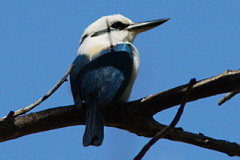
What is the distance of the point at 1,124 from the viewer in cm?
301

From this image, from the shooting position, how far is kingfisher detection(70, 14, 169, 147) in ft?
11.5

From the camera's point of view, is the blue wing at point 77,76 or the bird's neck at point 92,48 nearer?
the blue wing at point 77,76

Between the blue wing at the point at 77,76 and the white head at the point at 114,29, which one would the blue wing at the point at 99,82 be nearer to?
the blue wing at the point at 77,76

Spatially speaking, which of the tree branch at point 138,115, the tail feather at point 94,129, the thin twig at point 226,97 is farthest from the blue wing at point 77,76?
the thin twig at point 226,97

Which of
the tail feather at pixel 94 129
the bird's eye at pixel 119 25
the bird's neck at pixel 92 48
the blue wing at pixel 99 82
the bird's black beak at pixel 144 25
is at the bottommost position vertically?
the tail feather at pixel 94 129

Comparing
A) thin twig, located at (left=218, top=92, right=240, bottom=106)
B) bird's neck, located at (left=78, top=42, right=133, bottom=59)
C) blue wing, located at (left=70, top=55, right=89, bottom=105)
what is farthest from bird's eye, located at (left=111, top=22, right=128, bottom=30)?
thin twig, located at (left=218, top=92, right=240, bottom=106)

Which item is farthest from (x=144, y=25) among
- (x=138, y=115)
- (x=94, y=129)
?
(x=138, y=115)

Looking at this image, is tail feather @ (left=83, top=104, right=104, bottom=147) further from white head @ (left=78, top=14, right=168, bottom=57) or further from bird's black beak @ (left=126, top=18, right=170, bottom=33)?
bird's black beak @ (left=126, top=18, right=170, bottom=33)

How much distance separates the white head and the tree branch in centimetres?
179

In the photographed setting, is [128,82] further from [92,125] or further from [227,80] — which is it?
[227,80]

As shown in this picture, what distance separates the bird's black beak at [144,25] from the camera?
5016 millimetres

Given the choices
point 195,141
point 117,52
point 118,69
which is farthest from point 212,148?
point 117,52

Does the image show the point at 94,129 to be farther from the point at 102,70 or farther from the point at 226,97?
the point at 226,97

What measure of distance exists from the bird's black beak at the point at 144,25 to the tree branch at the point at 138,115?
1938 millimetres
